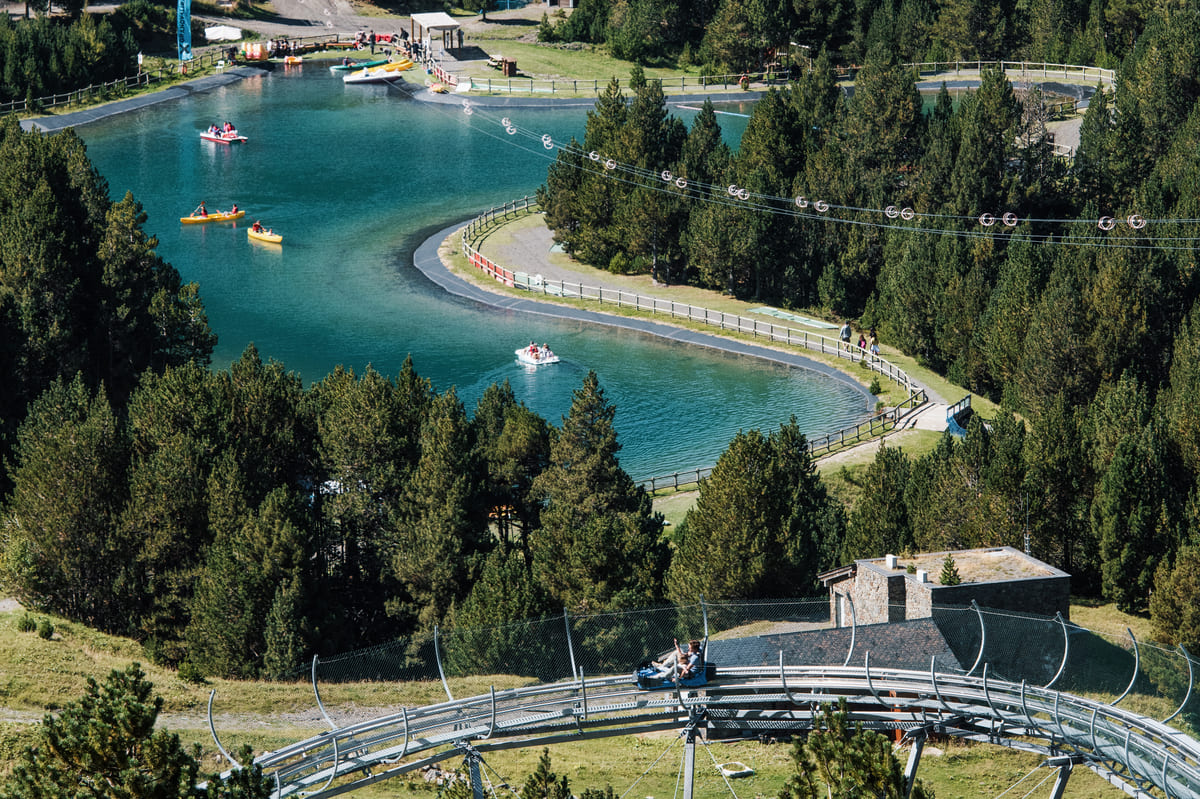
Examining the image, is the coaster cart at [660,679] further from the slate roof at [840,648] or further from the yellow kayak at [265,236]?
the yellow kayak at [265,236]

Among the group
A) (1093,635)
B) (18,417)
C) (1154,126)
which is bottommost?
(18,417)

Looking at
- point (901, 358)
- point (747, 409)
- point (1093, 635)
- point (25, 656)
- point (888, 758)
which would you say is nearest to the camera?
point (888, 758)

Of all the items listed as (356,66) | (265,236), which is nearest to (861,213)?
(265,236)

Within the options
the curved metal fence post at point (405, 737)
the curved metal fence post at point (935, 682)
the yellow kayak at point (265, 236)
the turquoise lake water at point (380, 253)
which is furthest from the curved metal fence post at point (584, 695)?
the yellow kayak at point (265, 236)

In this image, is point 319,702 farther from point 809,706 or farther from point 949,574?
point 949,574

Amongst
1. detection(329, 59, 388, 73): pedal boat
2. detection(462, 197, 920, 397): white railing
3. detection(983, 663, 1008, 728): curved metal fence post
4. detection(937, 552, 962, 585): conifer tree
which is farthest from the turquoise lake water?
detection(983, 663, 1008, 728): curved metal fence post

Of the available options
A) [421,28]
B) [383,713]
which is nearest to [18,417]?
[383,713]

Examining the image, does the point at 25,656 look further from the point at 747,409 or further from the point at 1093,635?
the point at 747,409

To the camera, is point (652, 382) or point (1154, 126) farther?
point (1154, 126)
